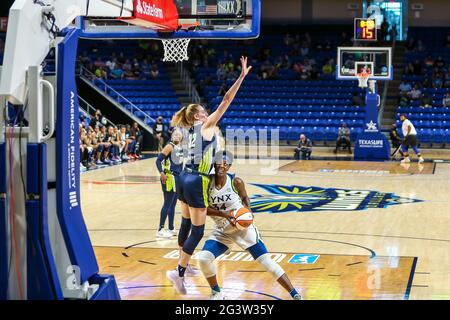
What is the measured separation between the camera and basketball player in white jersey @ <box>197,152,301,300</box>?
7.54m

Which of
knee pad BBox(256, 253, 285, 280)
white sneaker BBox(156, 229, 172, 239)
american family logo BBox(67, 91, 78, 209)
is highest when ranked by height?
american family logo BBox(67, 91, 78, 209)

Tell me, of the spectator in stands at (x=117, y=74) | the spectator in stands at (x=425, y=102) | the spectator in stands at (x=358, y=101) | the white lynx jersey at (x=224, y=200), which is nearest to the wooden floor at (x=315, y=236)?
the white lynx jersey at (x=224, y=200)

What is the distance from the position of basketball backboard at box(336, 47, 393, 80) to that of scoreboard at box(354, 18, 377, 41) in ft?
1.17

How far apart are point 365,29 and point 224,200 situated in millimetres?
19174

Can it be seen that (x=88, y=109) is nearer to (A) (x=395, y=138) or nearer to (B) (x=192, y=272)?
(A) (x=395, y=138)

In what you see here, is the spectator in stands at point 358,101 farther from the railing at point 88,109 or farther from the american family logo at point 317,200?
the american family logo at point 317,200

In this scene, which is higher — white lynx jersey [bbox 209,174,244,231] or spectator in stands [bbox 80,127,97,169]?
white lynx jersey [bbox 209,174,244,231]

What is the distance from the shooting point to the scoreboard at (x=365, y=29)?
25.8 meters

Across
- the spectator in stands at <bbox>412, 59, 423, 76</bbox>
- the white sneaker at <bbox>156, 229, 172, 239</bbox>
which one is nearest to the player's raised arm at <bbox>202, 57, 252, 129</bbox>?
the white sneaker at <bbox>156, 229, 172, 239</bbox>

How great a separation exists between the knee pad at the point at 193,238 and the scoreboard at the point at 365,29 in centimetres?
1871

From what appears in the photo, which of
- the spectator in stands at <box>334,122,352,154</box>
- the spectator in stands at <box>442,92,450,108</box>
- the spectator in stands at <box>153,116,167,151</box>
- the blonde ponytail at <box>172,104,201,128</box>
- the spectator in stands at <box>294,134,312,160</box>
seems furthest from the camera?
the spectator in stands at <box>442,92,450,108</box>

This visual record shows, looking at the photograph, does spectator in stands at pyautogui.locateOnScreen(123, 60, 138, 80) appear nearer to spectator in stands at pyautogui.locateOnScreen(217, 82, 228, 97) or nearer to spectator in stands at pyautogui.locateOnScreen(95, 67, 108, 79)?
spectator in stands at pyautogui.locateOnScreen(95, 67, 108, 79)

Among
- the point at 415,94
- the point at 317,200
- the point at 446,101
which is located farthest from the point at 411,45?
the point at 317,200
